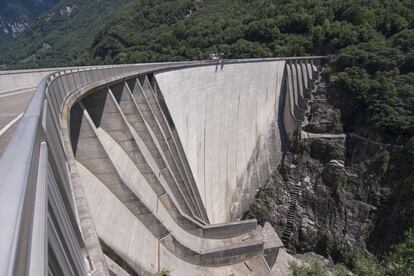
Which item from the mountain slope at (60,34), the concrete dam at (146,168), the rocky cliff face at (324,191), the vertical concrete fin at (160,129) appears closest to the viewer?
the concrete dam at (146,168)

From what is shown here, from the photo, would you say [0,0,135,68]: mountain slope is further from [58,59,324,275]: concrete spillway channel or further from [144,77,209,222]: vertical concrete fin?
[144,77,209,222]: vertical concrete fin

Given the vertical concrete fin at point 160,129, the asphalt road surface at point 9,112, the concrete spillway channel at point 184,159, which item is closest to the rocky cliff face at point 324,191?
the concrete spillway channel at point 184,159

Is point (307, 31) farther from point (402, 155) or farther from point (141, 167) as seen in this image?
point (141, 167)

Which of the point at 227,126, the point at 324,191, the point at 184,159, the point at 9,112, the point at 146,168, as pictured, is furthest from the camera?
the point at 324,191

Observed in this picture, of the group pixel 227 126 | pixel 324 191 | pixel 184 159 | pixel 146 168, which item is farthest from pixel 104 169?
pixel 324 191

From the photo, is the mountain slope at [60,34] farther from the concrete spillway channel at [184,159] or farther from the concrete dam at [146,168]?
the concrete dam at [146,168]

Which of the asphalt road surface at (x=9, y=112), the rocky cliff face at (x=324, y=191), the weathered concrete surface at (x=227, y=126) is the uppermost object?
the asphalt road surface at (x=9, y=112)

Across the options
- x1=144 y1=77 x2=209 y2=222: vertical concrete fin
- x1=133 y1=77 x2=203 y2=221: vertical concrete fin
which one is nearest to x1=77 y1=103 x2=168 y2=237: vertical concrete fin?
x1=133 y1=77 x2=203 y2=221: vertical concrete fin

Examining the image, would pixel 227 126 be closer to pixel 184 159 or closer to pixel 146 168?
pixel 184 159

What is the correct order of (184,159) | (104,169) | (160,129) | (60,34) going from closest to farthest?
(104,169) → (160,129) → (184,159) → (60,34)
